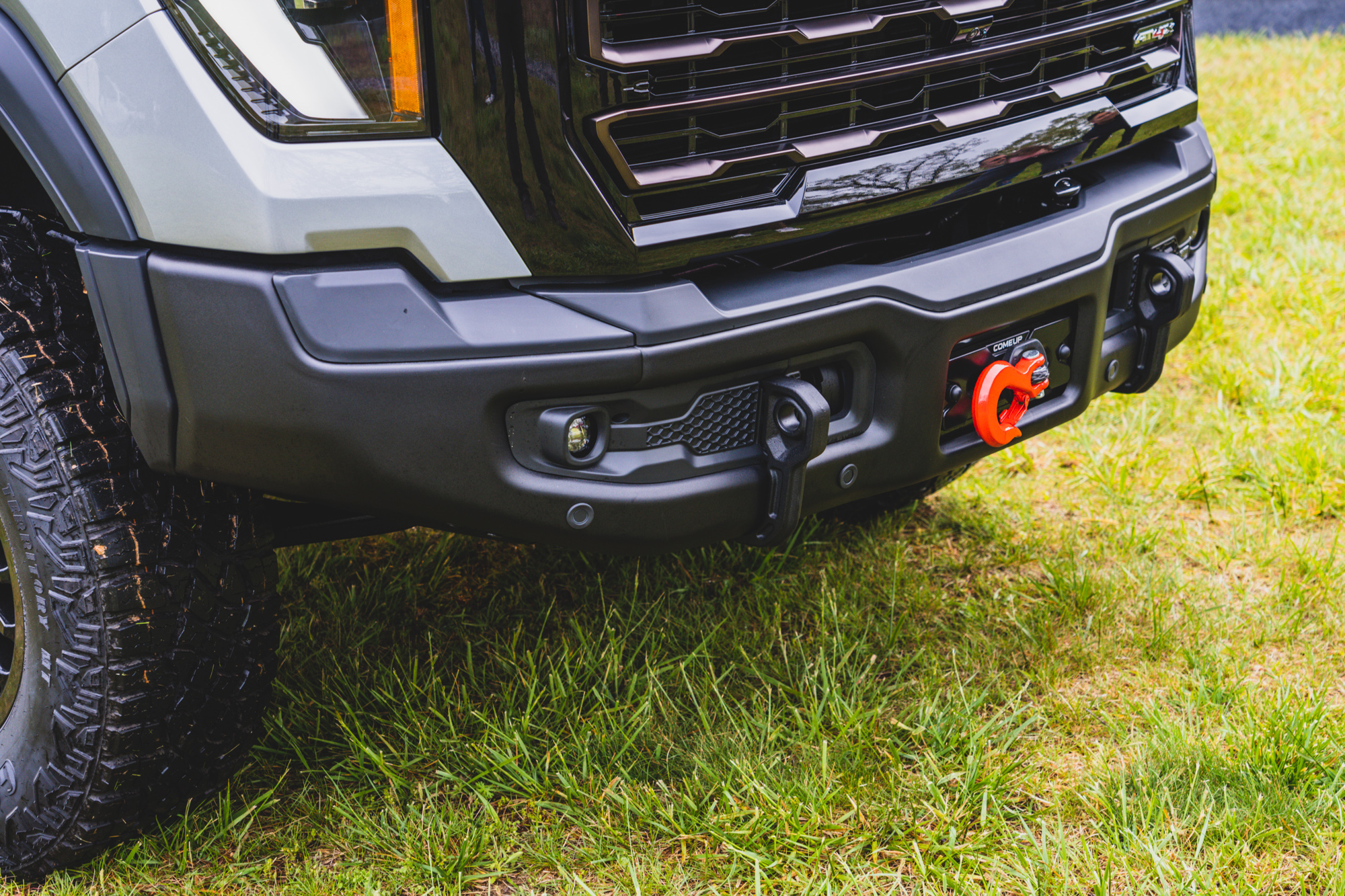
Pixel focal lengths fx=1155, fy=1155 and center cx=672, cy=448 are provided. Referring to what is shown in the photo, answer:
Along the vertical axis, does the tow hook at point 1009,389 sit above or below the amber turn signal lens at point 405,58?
below

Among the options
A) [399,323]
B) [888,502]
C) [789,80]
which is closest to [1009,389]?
[789,80]

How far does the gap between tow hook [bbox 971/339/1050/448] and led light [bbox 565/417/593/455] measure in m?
0.63

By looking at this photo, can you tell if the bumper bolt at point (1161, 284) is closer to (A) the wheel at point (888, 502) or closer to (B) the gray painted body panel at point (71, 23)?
(A) the wheel at point (888, 502)

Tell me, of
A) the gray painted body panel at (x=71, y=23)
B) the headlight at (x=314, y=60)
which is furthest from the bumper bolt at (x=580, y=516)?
the gray painted body panel at (x=71, y=23)

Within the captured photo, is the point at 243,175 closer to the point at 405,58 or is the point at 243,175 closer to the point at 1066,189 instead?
the point at 405,58

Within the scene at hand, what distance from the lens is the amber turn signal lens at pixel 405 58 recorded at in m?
1.34

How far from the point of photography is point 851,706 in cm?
210

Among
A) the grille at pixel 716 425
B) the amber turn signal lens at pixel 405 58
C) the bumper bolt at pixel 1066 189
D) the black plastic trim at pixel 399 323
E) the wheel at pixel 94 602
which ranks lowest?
the wheel at pixel 94 602

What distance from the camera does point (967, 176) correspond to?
5.85ft

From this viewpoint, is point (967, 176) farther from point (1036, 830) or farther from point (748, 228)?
point (1036, 830)

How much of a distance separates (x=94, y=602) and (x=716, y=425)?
92 cm

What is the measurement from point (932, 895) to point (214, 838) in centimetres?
116

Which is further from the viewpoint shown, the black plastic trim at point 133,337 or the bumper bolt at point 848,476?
the bumper bolt at point 848,476

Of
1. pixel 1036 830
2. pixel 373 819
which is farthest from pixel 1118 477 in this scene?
pixel 373 819
